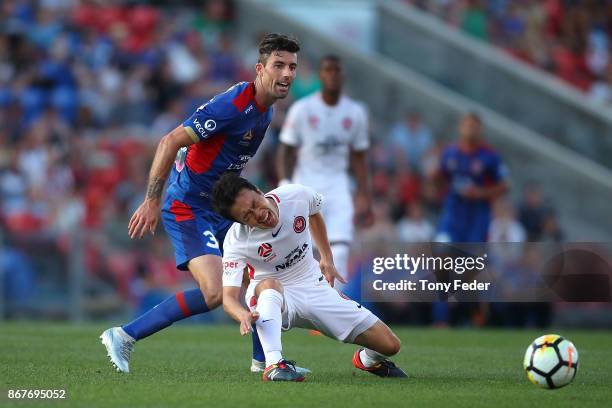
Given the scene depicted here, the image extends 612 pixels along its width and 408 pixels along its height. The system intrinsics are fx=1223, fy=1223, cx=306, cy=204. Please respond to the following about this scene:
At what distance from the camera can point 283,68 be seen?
27.3 feet

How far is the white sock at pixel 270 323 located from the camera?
7.56 metres

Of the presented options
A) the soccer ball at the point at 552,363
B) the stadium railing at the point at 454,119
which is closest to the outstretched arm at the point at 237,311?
the soccer ball at the point at 552,363

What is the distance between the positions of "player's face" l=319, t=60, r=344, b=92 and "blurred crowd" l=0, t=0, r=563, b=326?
126 inches

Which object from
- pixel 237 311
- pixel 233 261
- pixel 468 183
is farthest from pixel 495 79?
pixel 237 311

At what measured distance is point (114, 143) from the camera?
1766cm

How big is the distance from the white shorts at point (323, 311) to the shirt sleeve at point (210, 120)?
3.59ft

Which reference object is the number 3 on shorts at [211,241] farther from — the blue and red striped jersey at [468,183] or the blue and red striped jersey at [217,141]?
the blue and red striped jersey at [468,183]

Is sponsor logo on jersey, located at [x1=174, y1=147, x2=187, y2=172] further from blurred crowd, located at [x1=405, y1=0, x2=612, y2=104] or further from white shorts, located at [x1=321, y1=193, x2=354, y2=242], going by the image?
blurred crowd, located at [x1=405, y1=0, x2=612, y2=104]

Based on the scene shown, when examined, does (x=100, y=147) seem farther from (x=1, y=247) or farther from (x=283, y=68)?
(x=283, y=68)

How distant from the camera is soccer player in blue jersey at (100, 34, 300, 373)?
8.20 m

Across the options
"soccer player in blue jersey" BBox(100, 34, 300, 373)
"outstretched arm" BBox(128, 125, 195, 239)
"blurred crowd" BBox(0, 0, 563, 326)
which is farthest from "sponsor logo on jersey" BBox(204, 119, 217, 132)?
"blurred crowd" BBox(0, 0, 563, 326)

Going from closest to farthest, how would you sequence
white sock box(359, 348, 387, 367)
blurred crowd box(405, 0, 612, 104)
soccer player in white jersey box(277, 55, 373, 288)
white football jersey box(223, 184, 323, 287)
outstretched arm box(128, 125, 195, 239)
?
white football jersey box(223, 184, 323, 287) < outstretched arm box(128, 125, 195, 239) < white sock box(359, 348, 387, 367) < soccer player in white jersey box(277, 55, 373, 288) < blurred crowd box(405, 0, 612, 104)

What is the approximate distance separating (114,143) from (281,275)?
10143mm

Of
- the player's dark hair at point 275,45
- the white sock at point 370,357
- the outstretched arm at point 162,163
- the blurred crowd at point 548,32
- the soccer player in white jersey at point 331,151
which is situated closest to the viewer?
the outstretched arm at point 162,163
